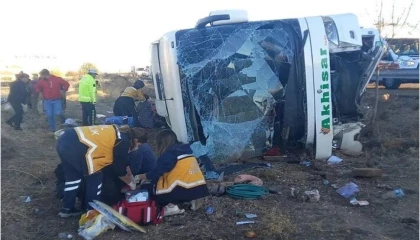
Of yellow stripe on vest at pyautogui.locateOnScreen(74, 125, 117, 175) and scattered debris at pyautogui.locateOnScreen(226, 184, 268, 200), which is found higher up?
yellow stripe on vest at pyautogui.locateOnScreen(74, 125, 117, 175)

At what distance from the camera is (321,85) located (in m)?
7.07

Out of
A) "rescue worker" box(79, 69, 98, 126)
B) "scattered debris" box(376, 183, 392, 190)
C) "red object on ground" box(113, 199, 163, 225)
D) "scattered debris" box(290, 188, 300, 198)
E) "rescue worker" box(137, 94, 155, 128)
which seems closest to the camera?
"red object on ground" box(113, 199, 163, 225)

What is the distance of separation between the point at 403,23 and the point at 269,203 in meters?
6.32

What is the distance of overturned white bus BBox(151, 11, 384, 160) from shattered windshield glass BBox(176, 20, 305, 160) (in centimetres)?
2

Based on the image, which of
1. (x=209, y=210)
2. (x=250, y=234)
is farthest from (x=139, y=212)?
(x=250, y=234)

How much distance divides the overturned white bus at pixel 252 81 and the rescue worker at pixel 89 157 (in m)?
2.06

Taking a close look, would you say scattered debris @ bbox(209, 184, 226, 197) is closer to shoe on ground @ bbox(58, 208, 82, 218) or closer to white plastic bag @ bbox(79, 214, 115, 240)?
white plastic bag @ bbox(79, 214, 115, 240)

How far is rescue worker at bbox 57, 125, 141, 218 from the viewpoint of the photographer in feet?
16.6

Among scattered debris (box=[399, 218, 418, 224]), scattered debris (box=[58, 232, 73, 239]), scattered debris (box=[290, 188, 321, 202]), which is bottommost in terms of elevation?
scattered debris (box=[399, 218, 418, 224])

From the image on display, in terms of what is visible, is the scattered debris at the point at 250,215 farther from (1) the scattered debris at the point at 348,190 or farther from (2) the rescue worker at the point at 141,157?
(2) the rescue worker at the point at 141,157

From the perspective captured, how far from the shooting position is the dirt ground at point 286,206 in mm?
4629

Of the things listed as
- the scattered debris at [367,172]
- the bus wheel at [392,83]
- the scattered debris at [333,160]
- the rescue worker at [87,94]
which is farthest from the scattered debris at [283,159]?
the bus wheel at [392,83]

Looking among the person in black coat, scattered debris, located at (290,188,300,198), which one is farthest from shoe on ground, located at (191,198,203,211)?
the person in black coat

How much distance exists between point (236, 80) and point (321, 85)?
1297 millimetres
